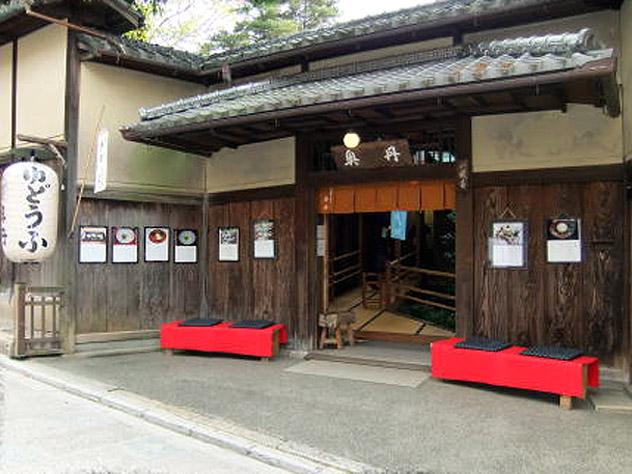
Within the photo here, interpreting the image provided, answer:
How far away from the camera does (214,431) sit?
223 inches

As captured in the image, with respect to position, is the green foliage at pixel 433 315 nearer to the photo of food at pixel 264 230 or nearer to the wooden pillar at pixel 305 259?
the wooden pillar at pixel 305 259

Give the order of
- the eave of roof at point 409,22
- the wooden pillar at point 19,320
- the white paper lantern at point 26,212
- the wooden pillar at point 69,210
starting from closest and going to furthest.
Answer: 1. the eave of roof at point 409,22
2. the white paper lantern at point 26,212
3. the wooden pillar at point 19,320
4. the wooden pillar at point 69,210

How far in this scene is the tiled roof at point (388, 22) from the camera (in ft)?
26.2

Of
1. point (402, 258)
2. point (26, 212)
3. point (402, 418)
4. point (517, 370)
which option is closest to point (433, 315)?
point (402, 258)

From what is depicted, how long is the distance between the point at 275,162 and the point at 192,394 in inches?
189

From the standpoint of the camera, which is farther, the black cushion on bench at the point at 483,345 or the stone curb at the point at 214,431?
the black cushion on bench at the point at 483,345

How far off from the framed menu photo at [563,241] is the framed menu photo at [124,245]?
7.48 metres

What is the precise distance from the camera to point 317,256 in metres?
9.82

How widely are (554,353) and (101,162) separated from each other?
306 inches

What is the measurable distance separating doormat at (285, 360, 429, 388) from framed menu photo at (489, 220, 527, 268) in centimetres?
204

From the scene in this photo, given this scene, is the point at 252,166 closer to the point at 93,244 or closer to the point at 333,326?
the point at 93,244

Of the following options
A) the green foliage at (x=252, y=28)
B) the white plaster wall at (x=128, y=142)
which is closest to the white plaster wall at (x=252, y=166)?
the white plaster wall at (x=128, y=142)

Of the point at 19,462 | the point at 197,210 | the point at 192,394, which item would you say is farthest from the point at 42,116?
the point at 19,462

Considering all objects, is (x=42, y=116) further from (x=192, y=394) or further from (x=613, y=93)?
(x=613, y=93)
